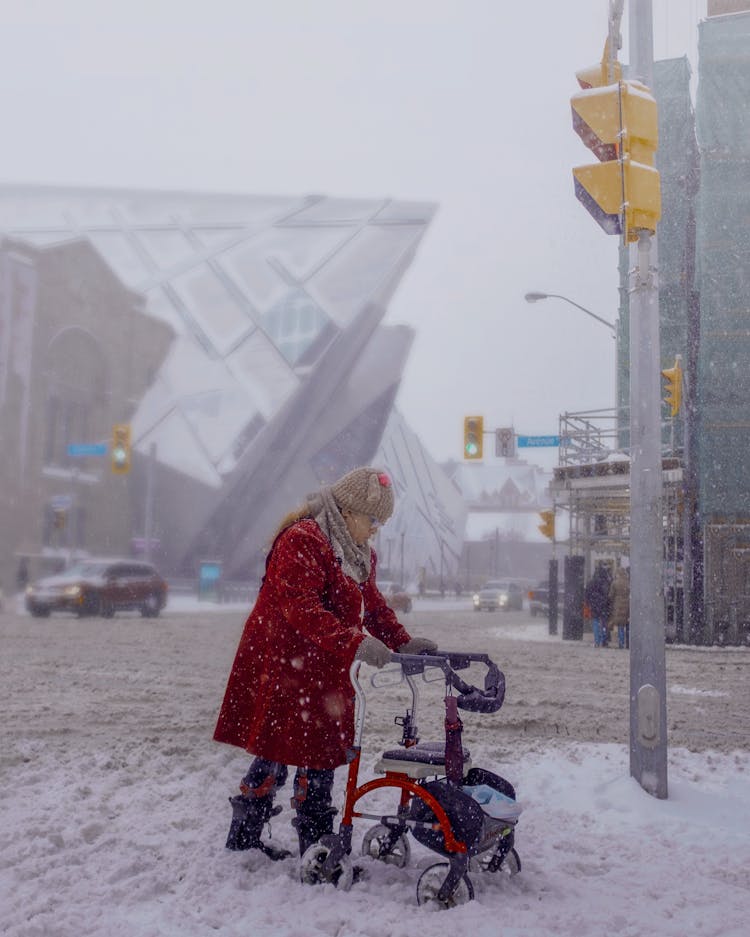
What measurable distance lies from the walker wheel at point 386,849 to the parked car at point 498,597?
35.0m

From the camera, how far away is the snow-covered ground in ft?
10.5

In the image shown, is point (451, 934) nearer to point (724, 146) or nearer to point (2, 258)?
point (724, 146)

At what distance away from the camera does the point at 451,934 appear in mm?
3062

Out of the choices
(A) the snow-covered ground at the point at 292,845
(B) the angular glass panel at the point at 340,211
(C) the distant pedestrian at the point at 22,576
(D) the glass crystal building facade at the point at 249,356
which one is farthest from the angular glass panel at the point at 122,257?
(A) the snow-covered ground at the point at 292,845

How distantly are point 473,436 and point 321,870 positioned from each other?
2121 centimetres

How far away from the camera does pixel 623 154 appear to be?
5.16 meters

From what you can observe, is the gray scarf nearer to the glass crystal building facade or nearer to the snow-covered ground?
the snow-covered ground

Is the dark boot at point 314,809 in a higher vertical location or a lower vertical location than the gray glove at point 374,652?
lower

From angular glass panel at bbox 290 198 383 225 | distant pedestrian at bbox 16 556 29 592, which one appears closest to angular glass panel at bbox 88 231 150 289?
angular glass panel at bbox 290 198 383 225

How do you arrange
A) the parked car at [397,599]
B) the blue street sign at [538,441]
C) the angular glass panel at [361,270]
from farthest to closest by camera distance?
1. the angular glass panel at [361,270]
2. the parked car at [397,599]
3. the blue street sign at [538,441]

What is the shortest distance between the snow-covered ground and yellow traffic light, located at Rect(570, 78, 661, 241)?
9.93ft

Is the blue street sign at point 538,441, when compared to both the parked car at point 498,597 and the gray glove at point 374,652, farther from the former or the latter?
the parked car at point 498,597

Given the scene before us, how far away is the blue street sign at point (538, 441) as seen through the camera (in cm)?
2081

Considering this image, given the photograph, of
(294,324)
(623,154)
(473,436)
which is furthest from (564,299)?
(294,324)
